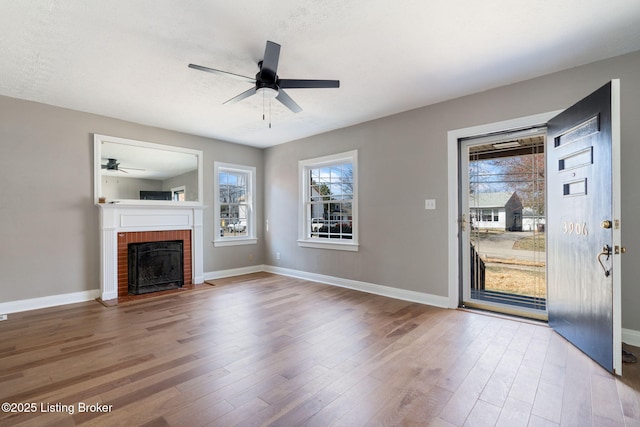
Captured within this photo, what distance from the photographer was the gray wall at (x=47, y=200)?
3.57 meters

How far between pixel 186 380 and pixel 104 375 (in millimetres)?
644

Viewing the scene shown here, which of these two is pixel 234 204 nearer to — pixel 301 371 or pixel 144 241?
pixel 144 241

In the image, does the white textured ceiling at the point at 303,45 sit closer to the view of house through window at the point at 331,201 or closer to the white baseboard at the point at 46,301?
the view of house through window at the point at 331,201

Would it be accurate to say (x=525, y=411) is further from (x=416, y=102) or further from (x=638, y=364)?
(x=416, y=102)

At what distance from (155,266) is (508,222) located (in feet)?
16.6

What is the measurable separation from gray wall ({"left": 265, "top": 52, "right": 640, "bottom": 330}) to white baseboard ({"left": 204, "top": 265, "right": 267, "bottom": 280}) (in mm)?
947

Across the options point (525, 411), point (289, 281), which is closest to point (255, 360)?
point (525, 411)

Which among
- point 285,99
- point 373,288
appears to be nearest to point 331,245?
point 373,288

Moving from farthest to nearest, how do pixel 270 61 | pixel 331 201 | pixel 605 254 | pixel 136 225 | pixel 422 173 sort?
pixel 331 201 < pixel 136 225 < pixel 422 173 < pixel 270 61 < pixel 605 254

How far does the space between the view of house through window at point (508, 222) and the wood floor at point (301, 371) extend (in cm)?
47

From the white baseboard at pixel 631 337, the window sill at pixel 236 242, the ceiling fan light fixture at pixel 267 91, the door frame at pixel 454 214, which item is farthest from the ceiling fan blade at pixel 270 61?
the white baseboard at pixel 631 337

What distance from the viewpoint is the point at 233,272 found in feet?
18.7

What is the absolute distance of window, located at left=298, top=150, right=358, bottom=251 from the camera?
15.7 ft

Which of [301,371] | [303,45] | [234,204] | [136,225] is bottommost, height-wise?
[301,371]
